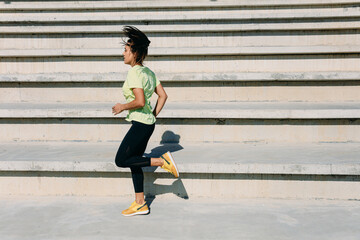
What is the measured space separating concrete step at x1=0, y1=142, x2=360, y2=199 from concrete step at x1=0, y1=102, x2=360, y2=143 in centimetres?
52

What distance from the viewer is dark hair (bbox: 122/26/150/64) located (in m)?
3.42

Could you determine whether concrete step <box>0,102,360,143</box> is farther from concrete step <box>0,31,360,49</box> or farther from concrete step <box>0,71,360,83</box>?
concrete step <box>0,31,360,49</box>

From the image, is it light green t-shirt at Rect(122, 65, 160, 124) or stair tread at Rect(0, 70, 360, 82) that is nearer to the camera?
light green t-shirt at Rect(122, 65, 160, 124)

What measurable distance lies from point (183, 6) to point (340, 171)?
191 inches

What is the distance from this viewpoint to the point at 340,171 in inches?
141

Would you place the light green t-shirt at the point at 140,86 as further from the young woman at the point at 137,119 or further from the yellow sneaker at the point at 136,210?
the yellow sneaker at the point at 136,210

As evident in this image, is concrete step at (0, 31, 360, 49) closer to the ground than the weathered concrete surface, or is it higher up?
closer to the ground

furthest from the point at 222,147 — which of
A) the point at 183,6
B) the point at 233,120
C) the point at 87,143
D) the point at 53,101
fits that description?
the point at 183,6

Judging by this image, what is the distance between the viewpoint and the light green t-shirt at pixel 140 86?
3375mm

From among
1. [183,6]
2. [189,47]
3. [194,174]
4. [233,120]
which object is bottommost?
[194,174]

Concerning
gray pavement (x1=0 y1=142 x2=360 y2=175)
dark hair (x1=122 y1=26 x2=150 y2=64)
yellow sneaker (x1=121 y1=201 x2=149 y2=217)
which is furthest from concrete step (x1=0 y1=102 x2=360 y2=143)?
yellow sneaker (x1=121 y1=201 x2=149 y2=217)

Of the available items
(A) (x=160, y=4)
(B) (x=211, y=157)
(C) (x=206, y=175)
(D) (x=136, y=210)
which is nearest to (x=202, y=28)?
(A) (x=160, y=4)

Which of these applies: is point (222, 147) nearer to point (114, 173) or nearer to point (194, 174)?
point (194, 174)

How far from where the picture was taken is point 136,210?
135 inches
